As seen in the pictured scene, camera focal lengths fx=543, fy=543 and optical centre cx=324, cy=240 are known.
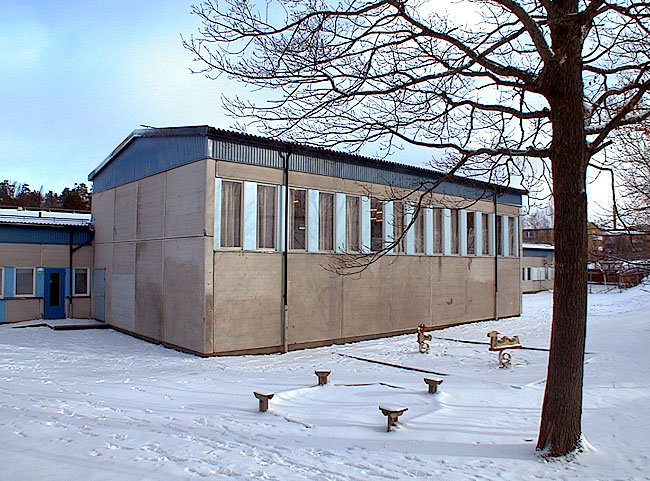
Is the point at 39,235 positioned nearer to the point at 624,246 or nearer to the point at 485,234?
the point at 485,234

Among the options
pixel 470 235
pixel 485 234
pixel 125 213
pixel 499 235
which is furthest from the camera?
pixel 499 235

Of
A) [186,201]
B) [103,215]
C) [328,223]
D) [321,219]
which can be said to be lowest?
[328,223]

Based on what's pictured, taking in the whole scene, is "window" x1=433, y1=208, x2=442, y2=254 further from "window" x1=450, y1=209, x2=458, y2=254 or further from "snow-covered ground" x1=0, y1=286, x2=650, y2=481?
"snow-covered ground" x1=0, y1=286, x2=650, y2=481

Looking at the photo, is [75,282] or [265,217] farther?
[75,282]

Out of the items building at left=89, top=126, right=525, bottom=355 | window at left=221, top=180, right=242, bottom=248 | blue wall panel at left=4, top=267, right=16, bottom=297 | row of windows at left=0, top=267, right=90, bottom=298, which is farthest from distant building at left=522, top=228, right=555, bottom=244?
blue wall panel at left=4, top=267, right=16, bottom=297

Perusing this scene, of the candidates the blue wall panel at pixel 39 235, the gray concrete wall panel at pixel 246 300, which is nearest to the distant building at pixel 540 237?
the gray concrete wall panel at pixel 246 300

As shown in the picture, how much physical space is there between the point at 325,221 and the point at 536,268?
2887 centimetres

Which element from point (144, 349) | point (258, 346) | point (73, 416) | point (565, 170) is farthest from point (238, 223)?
point (565, 170)

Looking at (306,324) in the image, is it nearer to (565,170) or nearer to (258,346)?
(258,346)

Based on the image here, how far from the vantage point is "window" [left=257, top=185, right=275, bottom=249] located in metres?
15.2

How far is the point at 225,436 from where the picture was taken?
747 centimetres

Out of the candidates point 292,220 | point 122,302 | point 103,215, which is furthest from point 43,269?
point 292,220

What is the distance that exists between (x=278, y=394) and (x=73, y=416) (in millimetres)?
3326

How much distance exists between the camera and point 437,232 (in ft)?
68.6
